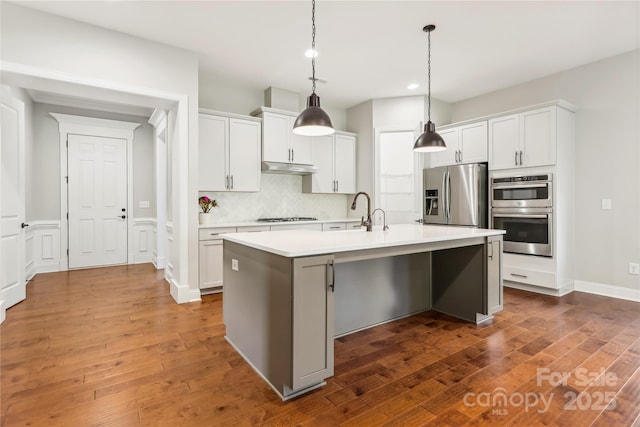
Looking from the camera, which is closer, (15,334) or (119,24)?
(15,334)

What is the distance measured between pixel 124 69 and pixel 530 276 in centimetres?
542

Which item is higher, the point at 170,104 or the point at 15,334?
the point at 170,104

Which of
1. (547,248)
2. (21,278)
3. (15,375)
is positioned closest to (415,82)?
(547,248)

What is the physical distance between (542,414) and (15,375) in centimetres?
326

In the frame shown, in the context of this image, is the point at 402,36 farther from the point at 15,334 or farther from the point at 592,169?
the point at 15,334

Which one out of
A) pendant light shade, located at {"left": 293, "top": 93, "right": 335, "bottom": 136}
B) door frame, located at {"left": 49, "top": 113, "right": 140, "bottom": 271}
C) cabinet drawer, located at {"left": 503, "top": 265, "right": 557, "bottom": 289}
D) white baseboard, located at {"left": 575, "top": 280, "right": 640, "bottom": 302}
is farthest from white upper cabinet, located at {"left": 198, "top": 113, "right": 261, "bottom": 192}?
white baseboard, located at {"left": 575, "top": 280, "right": 640, "bottom": 302}

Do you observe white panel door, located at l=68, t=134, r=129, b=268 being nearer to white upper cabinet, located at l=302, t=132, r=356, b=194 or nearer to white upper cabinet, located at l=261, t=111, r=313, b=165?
white upper cabinet, located at l=261, t=111, r=313, b=165

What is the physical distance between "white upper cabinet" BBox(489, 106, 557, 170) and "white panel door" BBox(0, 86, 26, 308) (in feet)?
19.1

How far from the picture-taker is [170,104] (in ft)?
12.6

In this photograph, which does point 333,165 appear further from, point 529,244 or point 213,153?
point 529,244

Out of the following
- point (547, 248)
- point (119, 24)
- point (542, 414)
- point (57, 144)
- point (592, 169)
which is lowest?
point (542, 414)

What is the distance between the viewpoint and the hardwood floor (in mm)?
1791

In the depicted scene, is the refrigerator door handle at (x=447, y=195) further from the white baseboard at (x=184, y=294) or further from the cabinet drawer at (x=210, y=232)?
the white baseboard at (x=184, y=294)

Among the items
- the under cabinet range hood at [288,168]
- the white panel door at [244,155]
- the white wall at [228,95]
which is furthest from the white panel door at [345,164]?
the white panel door at [244,155]
